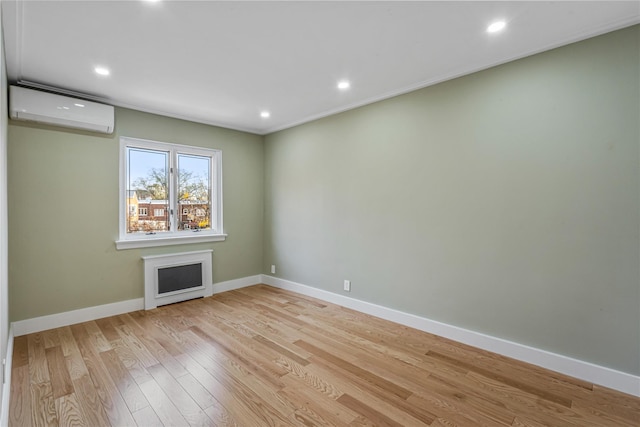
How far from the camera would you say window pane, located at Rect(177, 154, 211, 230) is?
4.25 meters

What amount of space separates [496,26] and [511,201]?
1373mm

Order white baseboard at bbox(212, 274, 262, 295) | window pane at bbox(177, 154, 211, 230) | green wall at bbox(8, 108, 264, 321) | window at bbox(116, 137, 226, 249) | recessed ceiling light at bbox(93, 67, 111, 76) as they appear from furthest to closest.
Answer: white baseboard at bbox(212, 274, 262, 295) < window pane at bbox(177, 154, 211, 230) < window at bbox(116, 137, 226, 249) < green wall at bbox(8, 108, 264, 321) < recessed ceiling light at bbox(93, 67, 111, 76)

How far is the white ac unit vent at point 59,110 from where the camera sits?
9.34 ft

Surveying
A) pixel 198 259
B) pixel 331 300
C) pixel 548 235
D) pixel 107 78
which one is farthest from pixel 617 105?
pixel 198 259

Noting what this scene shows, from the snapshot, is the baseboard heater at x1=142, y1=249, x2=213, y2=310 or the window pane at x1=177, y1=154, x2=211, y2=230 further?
the window pane at x1=177, y1=154, x2=211, y2=230

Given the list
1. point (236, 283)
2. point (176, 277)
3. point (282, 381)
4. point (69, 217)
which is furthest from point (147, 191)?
point (282, 381)

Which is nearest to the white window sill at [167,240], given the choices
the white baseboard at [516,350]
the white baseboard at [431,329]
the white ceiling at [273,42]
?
the white baseboard at [431,329]

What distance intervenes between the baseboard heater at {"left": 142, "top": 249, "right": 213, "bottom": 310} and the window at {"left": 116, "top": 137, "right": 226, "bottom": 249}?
0.22 meters

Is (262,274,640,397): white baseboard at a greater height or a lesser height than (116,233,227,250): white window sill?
lesser

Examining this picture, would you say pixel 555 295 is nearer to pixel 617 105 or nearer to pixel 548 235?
pixel 548 235

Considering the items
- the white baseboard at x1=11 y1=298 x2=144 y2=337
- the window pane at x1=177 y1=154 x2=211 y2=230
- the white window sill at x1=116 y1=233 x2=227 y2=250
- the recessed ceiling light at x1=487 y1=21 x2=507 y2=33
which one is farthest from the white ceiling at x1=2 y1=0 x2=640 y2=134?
the white baseboard at x1=11 y1=298 x2=144 y2=337

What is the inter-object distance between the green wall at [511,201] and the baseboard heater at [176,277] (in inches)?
77.8

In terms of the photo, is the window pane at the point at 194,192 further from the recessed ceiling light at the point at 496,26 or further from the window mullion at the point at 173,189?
the recessed ceiling light at the point at 496,26

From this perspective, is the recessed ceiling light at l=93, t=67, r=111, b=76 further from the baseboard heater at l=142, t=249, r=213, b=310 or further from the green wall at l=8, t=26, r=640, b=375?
the baseboard heater at l=142, t=249, r=213, b=310
